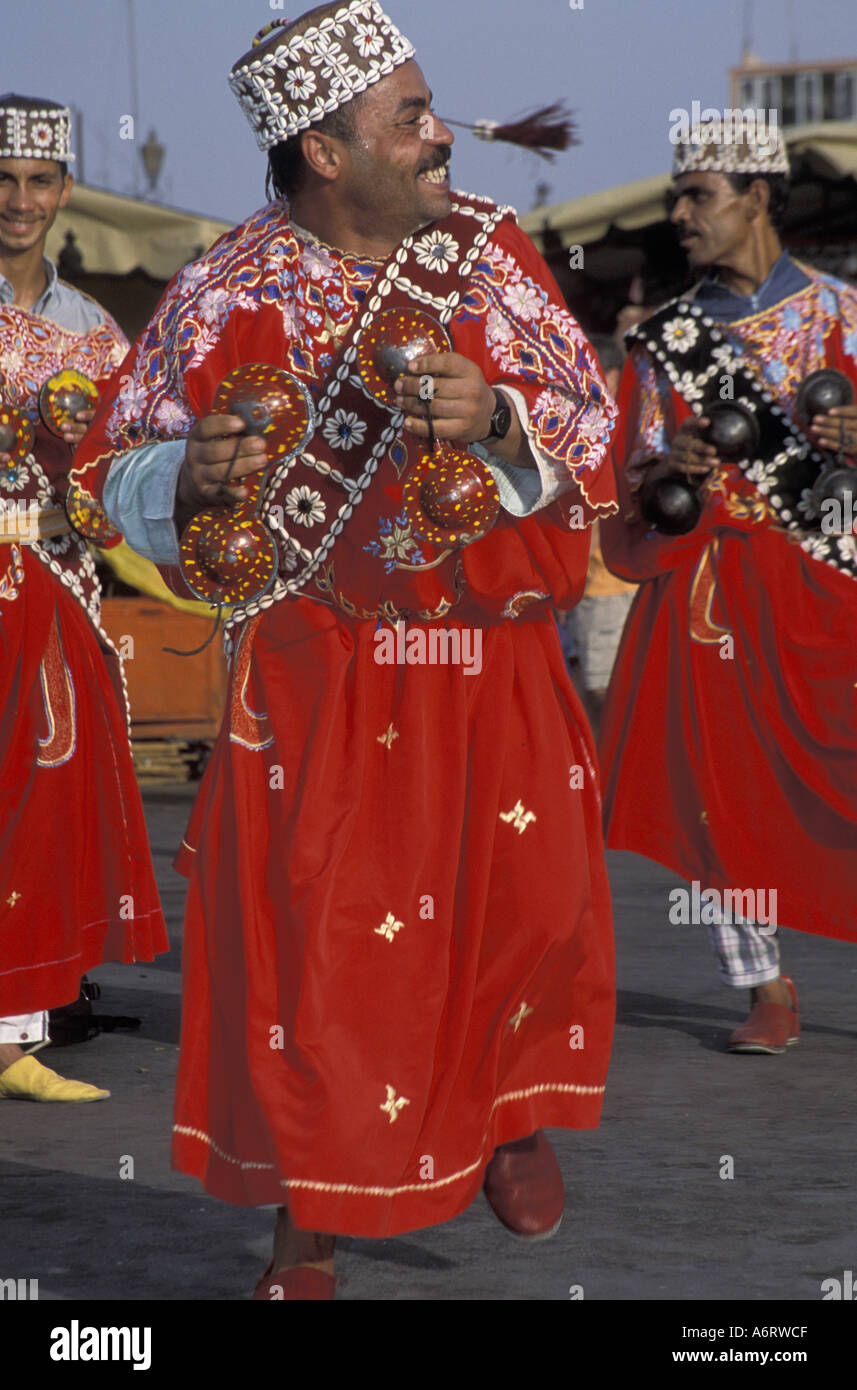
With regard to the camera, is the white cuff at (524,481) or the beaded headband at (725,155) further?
the beaded headband at (725,155)

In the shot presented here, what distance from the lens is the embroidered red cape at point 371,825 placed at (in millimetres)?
3004

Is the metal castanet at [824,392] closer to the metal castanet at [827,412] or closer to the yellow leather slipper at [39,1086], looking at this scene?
the metal castanet at [827,412]

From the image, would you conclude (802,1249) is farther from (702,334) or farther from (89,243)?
(89,243)

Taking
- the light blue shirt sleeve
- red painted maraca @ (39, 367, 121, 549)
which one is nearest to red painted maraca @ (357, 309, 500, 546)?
the light blue shirt sleeve

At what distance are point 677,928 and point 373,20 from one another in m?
4.58

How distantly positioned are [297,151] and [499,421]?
0.61 meters

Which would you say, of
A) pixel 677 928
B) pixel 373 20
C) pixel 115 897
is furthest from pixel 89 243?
pixel 373 20

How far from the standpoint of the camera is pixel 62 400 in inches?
187

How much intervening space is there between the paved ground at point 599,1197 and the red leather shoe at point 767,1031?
47mm

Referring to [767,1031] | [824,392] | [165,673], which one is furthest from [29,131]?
[165,673]

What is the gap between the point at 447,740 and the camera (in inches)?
124

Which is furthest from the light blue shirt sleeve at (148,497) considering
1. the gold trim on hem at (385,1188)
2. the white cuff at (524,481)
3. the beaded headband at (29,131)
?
the beaded headband at (29,131)

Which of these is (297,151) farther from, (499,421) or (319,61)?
(499,421)

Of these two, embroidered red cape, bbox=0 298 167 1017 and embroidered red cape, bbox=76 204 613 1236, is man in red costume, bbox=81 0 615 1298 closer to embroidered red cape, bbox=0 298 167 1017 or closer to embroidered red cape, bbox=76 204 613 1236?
embroidered red cape, bbox=76 204 613 1236
